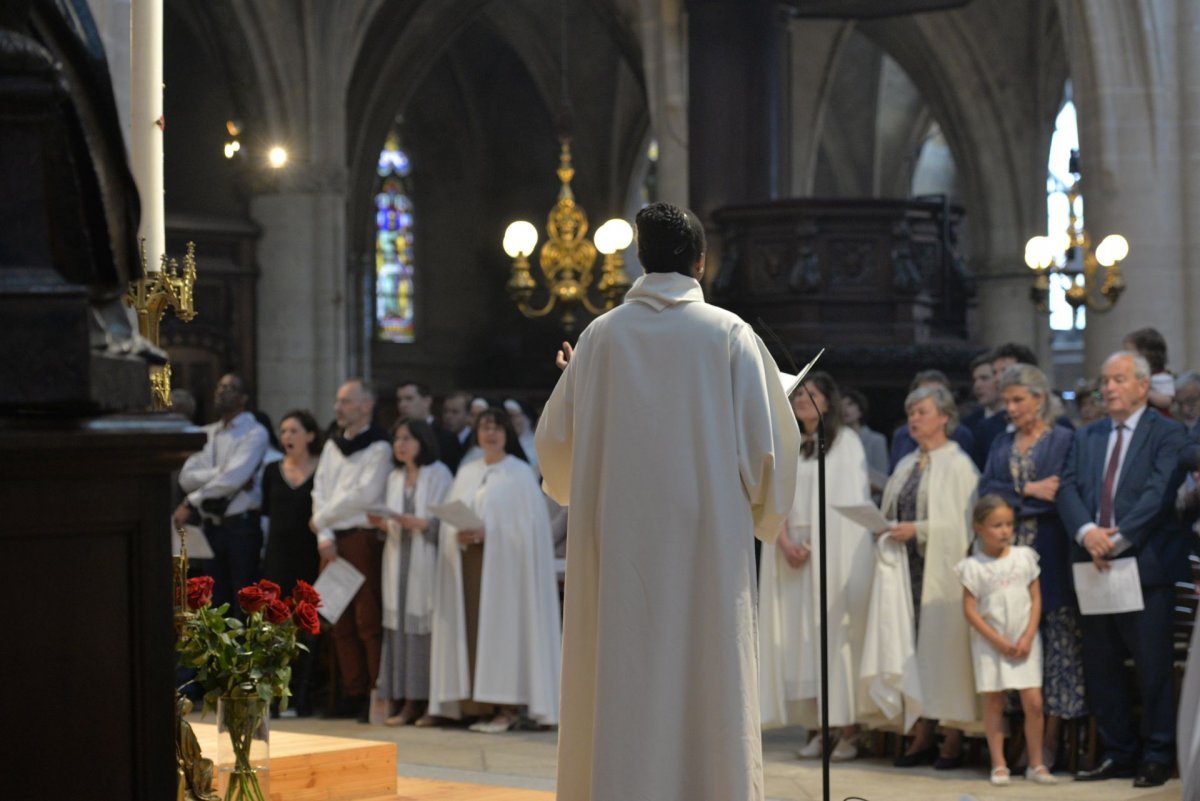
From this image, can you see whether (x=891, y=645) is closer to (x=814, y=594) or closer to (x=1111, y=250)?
(x=814, y=594)

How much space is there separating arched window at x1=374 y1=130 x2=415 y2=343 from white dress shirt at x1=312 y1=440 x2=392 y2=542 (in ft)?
63.5

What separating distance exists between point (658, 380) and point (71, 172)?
2507 millimetres

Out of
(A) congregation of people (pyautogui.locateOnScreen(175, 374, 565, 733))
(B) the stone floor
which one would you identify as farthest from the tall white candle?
(A) congregation of people (pyautogui.locateOnScreen(175, 374, 565, 733))

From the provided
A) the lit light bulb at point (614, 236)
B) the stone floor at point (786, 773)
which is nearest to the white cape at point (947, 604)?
the stone floor at point (786, 773)

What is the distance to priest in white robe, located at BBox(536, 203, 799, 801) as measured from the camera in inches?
191

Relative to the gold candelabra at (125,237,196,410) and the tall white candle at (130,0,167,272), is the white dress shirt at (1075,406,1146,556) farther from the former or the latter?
the tall white candle at (130,0,167,272)

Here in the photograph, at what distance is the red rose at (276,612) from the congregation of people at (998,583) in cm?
379

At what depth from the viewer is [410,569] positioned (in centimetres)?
1031

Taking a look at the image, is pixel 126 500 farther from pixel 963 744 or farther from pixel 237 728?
pixel 963 744

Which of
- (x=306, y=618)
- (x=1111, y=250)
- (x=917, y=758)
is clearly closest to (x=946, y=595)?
(x=917, y=758)

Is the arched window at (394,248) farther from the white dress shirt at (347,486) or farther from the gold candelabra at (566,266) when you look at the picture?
the white dress shirt at (347,486)

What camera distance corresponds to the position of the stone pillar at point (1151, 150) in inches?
578

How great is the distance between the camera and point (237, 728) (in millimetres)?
4691

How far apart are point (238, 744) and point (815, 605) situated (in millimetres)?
4601
